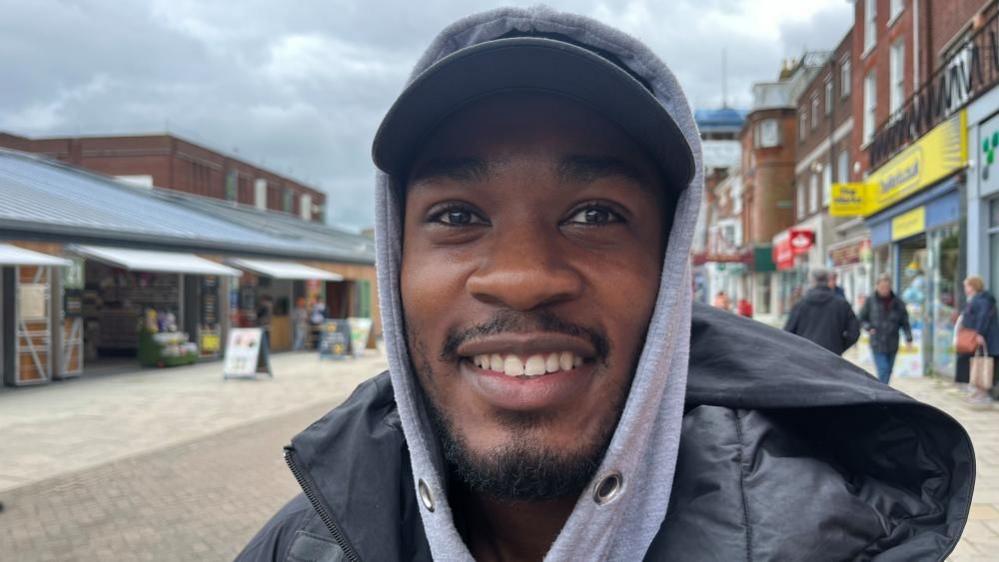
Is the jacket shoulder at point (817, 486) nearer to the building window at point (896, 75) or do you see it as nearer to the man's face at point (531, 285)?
the man's face at point (531, 285)

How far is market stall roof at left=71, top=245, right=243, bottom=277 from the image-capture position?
42.3 feet

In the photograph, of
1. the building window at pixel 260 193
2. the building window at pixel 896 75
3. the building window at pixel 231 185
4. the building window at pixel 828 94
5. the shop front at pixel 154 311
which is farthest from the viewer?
the building window at pixel 260 193

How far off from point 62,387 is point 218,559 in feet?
33.0

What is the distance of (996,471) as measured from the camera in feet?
17.9

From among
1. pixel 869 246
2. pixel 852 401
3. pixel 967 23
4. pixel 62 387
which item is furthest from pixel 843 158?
pixel 852 401

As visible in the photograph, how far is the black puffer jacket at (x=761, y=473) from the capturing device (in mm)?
1009

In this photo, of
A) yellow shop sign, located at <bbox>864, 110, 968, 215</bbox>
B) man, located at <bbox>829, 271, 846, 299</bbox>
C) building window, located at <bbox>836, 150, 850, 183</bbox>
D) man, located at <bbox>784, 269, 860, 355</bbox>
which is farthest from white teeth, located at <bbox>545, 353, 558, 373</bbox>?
building window, located at <bbox>836, 150, 850, 183</bbox>

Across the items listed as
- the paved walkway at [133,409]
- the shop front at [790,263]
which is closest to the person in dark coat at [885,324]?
the paved walkway at [133,409]

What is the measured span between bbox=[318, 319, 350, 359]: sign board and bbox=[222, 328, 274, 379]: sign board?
3.75 m

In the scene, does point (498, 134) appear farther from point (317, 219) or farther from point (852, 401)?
point (317, 219)

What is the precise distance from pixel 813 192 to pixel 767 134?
6.73 m

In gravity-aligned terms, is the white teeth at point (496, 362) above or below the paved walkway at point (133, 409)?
above

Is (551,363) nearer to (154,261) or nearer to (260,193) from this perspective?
(154,261)

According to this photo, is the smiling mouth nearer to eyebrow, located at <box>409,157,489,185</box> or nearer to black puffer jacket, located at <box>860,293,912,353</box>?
eyebrow, located at <box>409,157,489,185</box>
